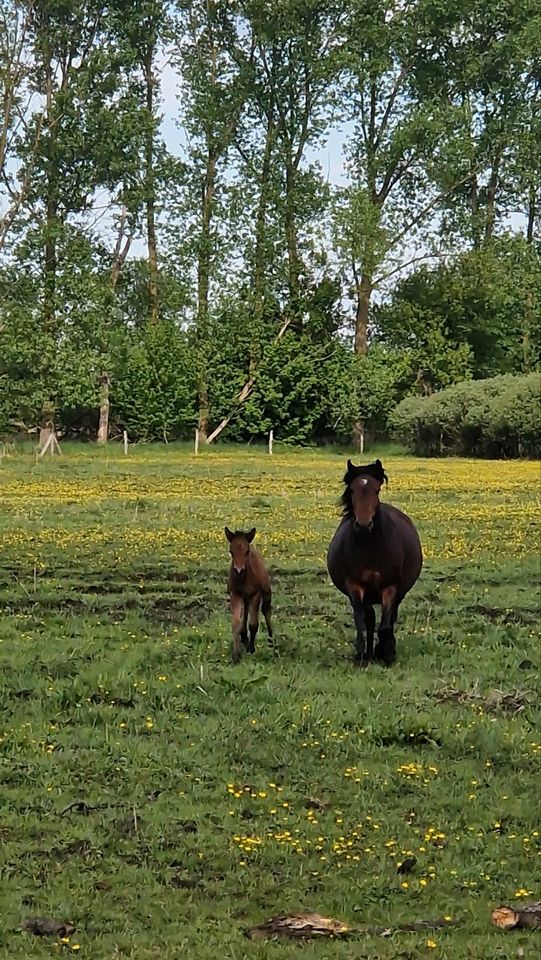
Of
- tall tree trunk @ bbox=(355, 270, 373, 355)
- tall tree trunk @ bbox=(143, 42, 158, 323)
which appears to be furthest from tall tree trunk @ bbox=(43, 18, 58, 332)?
tall tree trunk @ bbox=(355, 270, 373, 355)

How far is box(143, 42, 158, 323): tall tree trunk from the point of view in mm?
53750

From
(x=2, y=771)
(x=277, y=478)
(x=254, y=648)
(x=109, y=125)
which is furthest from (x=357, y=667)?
(x=109, y=125)

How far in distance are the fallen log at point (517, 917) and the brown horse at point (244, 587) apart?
460 cm

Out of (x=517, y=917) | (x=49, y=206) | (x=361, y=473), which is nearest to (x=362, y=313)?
(x=49, y=206)

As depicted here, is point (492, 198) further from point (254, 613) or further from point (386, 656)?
point (254, 613)

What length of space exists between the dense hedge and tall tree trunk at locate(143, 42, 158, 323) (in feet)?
44.6

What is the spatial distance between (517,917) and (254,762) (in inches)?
94.0

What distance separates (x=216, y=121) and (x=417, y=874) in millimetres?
54156

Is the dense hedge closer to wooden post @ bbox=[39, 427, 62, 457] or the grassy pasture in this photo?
wooden post @ bbox=[39, 427, 62, 457]

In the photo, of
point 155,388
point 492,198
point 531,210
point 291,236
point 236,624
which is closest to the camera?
point 236,624

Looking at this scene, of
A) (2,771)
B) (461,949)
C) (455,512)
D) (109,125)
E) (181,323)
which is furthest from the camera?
(181,323)

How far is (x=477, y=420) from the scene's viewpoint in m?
45.9

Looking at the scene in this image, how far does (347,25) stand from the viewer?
5666cm

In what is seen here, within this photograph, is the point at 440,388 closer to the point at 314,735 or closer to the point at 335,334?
the point at 335,334
